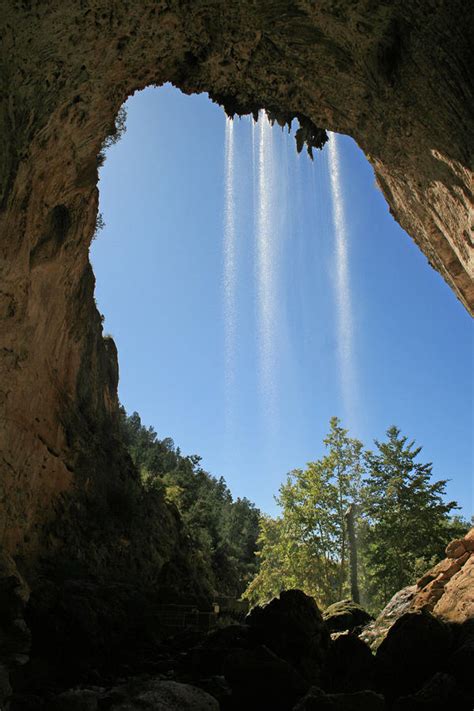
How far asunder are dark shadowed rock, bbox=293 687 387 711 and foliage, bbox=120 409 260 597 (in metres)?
20.7

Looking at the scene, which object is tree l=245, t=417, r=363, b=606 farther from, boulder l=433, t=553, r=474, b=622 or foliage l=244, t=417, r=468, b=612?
boulder l=433, t=553, r=474, b=622

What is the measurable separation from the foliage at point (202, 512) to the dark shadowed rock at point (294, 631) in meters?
15.9

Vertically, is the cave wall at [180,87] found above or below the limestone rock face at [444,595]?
above

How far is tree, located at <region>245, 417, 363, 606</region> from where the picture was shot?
29.2 meters

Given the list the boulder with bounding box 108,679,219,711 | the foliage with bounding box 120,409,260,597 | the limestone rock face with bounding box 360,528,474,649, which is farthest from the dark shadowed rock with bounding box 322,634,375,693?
the foliage with bounding box 120,409,260,597

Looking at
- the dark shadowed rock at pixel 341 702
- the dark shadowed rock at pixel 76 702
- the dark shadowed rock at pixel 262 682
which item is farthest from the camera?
the dark shadowed rock at pixel 262 682

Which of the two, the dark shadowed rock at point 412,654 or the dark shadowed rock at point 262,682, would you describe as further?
the dark shadowed rock at point 412,654

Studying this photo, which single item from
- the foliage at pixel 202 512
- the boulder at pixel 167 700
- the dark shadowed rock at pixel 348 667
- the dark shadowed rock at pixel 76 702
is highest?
the foliage at pixel 202 512

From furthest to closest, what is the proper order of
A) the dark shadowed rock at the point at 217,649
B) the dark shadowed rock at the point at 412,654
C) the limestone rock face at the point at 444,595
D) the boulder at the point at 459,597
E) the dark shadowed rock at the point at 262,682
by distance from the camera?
1. the limestone rock face at the point at 444,595
2. the boulder at the point at 459,597
3. the dark shadowed rock at the point at 217,649
4. the dark shadowed rock at the point at 412,654
5. the dark shadowed rock at the point at 262,682

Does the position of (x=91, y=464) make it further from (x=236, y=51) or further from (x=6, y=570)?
(x=236, y=51)

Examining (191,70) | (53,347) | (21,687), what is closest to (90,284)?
(53,347)

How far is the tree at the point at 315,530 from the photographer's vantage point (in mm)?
29172

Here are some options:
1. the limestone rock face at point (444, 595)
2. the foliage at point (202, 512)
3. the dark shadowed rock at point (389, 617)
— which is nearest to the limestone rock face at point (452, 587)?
the limestone rock face at point (444, 595)

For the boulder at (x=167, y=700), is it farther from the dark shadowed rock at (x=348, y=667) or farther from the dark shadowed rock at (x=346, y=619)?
the dark shadowed rock at (x=346, y=619)
